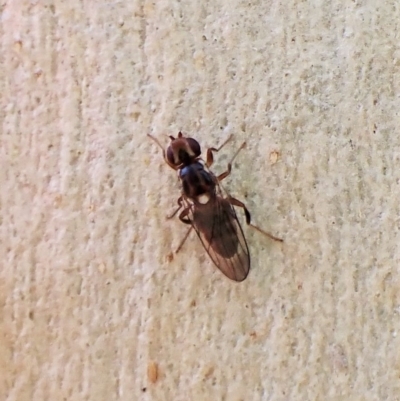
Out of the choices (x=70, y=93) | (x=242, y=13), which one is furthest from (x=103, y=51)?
(x=242, y=13)

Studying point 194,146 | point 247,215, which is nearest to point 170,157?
point 194,146

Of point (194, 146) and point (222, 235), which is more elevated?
point (194, 146)

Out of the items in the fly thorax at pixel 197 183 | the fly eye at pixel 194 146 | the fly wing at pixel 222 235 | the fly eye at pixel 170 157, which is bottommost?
the fly wing at pixel 222 235

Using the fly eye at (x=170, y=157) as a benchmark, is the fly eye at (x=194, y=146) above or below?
above

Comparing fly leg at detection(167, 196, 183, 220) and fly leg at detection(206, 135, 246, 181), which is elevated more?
fly leg at detection(206, 135, 246, 181)

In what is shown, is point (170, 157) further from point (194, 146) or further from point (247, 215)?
point (247, 215)

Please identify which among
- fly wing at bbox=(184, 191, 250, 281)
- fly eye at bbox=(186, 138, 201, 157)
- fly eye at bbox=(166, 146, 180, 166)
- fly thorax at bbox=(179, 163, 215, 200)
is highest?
fly eye at bbox=(186, 138, 201, 157)
